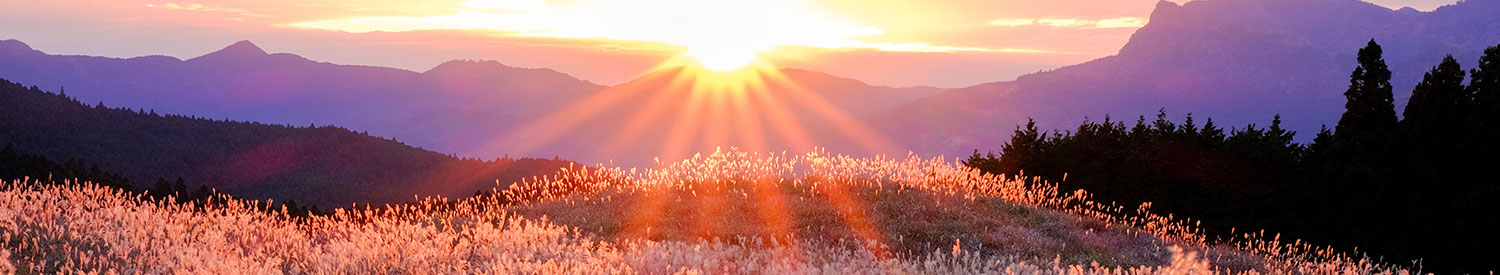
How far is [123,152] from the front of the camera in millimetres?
160250

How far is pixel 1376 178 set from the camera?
27.1 m

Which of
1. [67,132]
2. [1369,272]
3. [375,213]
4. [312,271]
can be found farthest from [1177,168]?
[67,132]

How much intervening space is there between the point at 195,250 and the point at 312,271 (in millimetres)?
888

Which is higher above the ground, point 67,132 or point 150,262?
point 150,262

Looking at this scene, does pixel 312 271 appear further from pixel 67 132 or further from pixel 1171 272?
pixel 67 132

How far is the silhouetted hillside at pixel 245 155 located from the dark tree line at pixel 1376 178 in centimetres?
11060

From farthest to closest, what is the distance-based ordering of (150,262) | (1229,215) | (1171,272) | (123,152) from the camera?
(123,152) < (1229,215) < (150,262) < (1171,272)

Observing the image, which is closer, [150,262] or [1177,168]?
[150,262]

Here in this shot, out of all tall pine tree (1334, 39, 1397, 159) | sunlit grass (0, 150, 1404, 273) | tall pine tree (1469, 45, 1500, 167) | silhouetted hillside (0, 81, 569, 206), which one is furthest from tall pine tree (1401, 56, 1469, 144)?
silhouetted hillside (0, 81, 569, 206)

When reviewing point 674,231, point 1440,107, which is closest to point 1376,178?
point 1440,107

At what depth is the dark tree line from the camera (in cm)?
2514

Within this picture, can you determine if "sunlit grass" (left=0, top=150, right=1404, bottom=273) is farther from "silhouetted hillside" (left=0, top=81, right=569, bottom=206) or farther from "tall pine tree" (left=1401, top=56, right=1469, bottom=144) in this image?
"silhouetted hillside" (left=0, top=81, right=569, bottom=206)

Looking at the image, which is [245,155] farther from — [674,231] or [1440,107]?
[674,231]

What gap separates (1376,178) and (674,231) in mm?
21728
